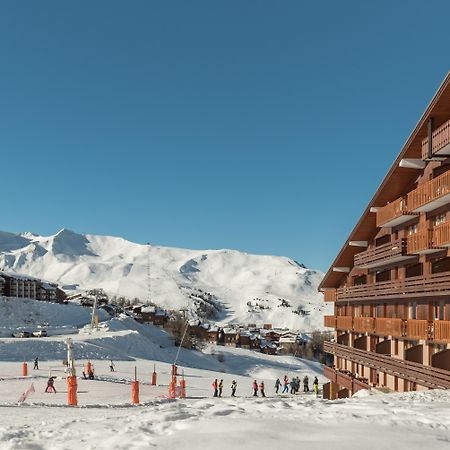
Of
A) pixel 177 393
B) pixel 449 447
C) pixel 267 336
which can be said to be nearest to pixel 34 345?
pixel 177 393

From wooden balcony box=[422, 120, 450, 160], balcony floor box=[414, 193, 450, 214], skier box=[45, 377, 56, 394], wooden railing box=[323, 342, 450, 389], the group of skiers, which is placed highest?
wooden balcony box=[422, 120, 450, 160]

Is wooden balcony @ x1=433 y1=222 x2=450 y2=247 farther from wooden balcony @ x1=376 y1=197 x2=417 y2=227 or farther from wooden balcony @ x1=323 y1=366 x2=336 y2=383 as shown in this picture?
wooden balcony @ x1=323 y1=366 x2=336 y2=383

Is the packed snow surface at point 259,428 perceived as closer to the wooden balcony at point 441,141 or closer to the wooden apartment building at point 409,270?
the wooden apartment building at point 409,270

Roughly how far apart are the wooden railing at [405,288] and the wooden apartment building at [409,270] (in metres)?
0.04

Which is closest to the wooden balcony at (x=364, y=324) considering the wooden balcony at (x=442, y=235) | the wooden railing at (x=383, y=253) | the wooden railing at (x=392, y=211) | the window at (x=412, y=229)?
the wooden railing at (x=383, y=253)

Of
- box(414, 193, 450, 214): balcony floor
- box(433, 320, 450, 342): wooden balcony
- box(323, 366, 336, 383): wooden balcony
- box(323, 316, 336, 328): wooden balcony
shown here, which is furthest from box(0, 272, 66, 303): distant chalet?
box(433, 320, 450, 342): wooden balcony

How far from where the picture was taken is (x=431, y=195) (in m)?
18.4

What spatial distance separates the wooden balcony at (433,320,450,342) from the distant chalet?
11358cm

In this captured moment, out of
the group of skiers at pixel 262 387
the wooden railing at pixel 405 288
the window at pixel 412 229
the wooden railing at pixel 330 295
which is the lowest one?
the group of skiers at pixel 262 387

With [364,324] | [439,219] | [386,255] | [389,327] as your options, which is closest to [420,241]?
[439,219]

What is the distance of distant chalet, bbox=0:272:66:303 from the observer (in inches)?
4727

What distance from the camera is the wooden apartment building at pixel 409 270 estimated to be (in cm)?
1784

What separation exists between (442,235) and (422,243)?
5.15 feet

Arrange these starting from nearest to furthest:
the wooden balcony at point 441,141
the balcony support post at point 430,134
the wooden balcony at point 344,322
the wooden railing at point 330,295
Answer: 1. the wooden balcony at point 441,141
2. the balcony support post at point 430,134
3. the wooden balcony at point 344,322
4. the wooden railing at point 330,295
